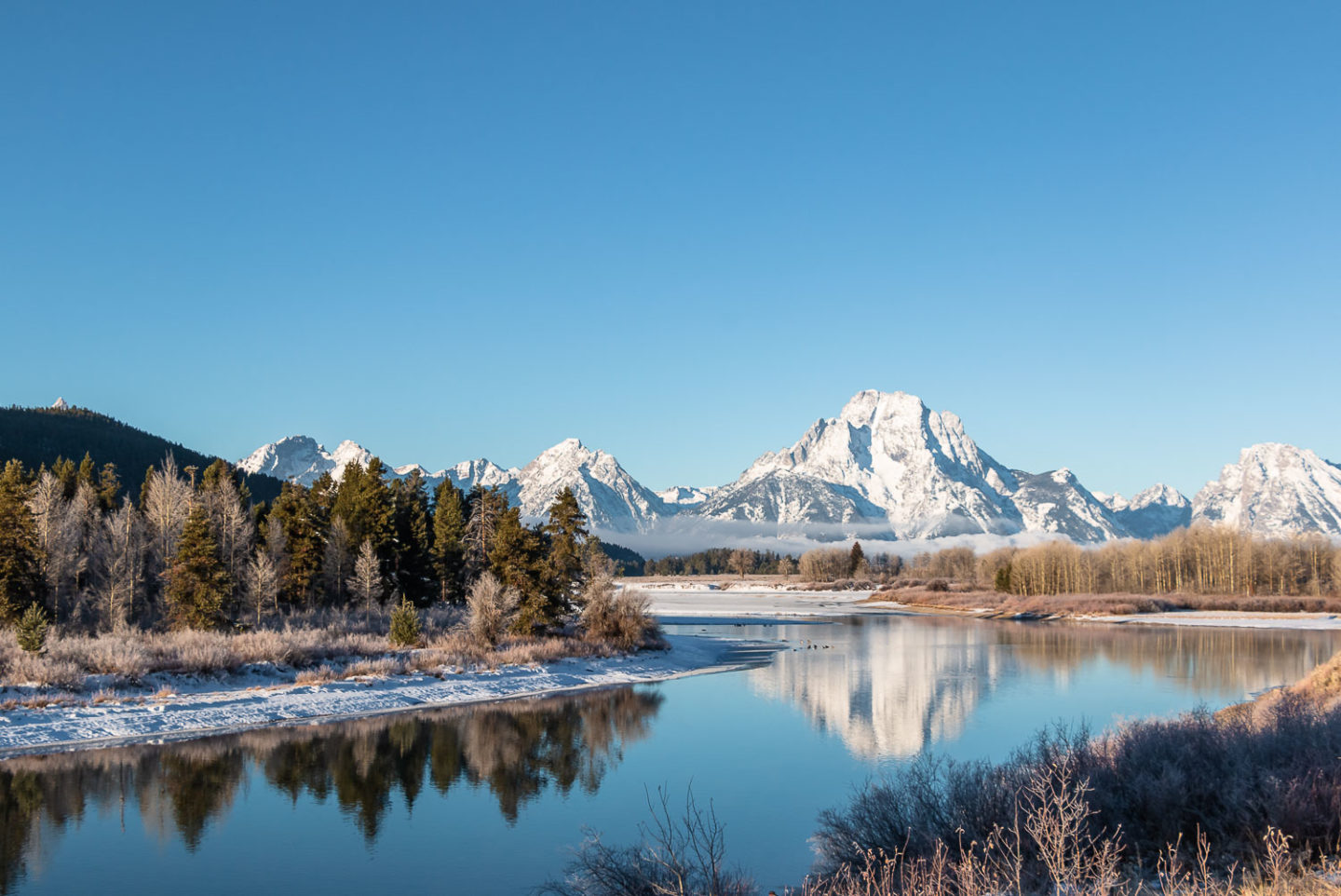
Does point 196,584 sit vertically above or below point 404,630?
above

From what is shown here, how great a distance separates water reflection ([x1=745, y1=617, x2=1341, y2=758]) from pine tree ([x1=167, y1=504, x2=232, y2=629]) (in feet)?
81.1

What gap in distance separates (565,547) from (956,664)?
2192cm

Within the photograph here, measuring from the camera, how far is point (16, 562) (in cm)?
4059

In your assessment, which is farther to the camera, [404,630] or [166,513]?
[166,513]

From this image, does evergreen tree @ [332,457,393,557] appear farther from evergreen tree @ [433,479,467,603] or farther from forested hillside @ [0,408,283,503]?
forested hillside @ [0,408,283,503]

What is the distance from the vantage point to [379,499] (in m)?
63.7

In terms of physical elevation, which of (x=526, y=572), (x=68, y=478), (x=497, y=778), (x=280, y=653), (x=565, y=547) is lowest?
(x=497, y=778)

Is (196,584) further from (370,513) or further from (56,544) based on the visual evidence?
(370,513)

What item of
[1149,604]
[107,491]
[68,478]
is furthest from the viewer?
[1149,604]

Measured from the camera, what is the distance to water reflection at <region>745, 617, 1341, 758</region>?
31.5 metres

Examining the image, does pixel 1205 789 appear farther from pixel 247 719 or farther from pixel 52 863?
pixel 247 719

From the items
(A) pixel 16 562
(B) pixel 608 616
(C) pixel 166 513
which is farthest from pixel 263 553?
(B) pixel 608 616

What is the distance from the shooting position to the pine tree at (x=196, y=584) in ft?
137

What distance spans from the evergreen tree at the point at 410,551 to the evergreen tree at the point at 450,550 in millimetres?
746
